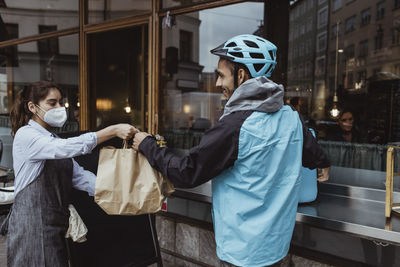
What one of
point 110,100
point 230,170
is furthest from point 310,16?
point 230,170

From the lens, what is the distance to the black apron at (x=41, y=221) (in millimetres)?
1740

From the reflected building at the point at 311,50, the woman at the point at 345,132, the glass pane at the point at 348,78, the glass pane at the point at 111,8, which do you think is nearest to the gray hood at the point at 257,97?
the glass pane at the point at 348,78

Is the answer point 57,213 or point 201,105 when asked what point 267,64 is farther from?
point 201,105

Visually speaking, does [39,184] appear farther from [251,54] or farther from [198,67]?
[198,67]

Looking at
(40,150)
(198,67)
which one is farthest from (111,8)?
(198,67)

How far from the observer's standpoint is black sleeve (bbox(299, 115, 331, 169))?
1604mm

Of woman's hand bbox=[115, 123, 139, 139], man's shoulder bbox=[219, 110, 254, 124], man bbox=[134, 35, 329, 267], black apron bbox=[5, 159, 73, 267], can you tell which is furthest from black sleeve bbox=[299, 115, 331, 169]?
black apron bbox=[5, 159, 73, 267]

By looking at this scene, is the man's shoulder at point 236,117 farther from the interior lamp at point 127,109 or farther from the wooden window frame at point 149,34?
the interior lamp at point 127,109

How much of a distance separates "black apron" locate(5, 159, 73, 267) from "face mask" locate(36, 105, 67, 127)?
0.24 metres

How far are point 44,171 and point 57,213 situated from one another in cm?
26

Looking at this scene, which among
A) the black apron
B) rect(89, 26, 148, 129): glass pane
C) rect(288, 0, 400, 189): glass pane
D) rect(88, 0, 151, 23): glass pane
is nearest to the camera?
the black apron

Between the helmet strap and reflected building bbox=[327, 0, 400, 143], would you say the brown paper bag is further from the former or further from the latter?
reflected building bbox=[327, 0, 400, 143]

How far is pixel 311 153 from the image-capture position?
1.62 m

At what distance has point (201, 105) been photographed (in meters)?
10.0
